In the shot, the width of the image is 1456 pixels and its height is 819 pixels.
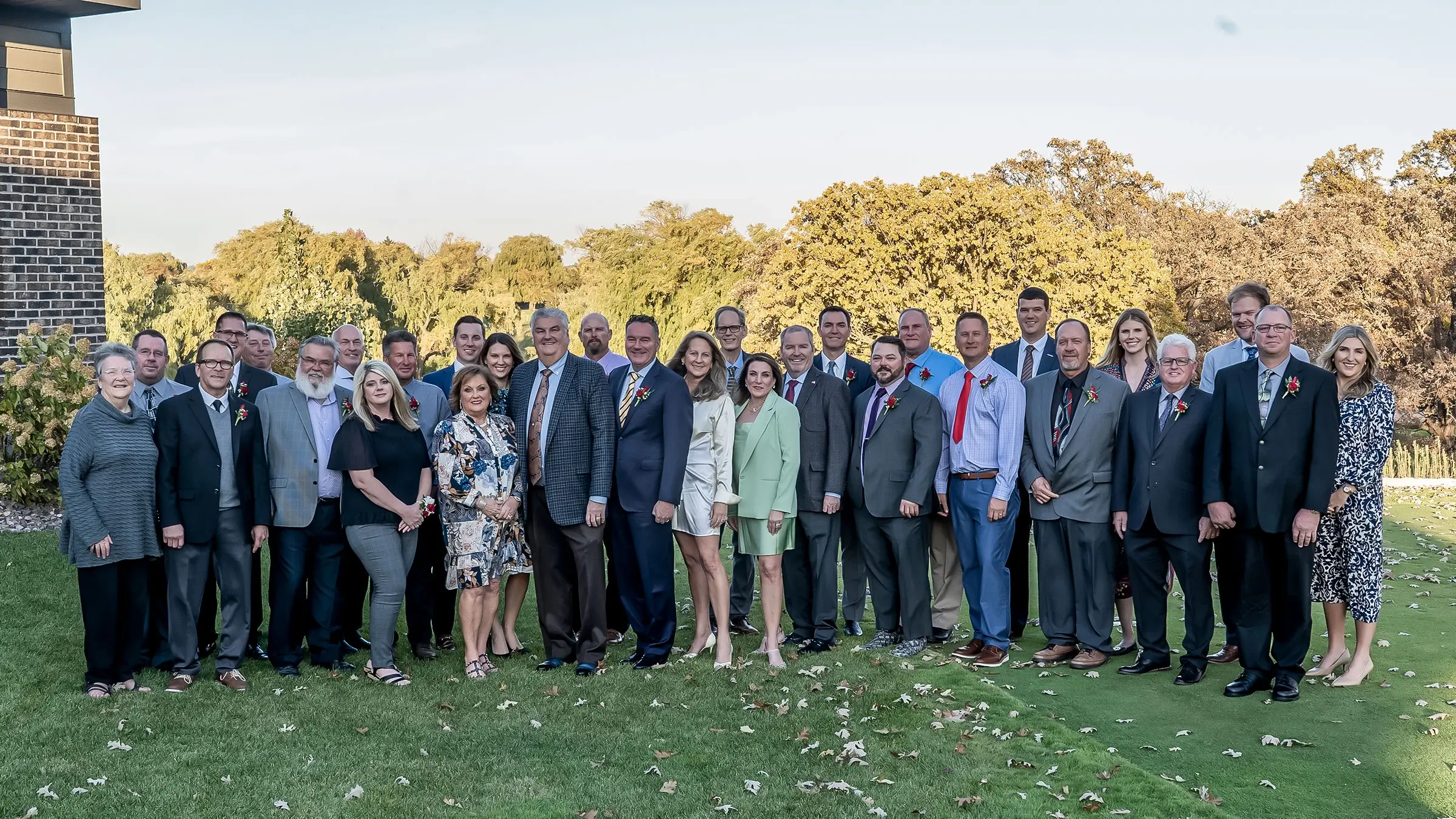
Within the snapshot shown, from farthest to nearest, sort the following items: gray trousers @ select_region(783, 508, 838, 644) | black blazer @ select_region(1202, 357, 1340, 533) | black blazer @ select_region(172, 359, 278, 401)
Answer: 1. gray trousers @ select_region(783, 508, 838, 644)
2. black blazer @ select_region(172, 359, 278, 401)
3. black blazer @ select_region(1202, 357, 1340, 533)

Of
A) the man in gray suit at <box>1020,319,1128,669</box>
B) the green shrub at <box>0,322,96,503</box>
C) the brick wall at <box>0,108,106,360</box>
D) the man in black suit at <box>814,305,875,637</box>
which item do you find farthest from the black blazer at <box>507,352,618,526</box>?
the brick wall at <box>0,108,106,360</box>

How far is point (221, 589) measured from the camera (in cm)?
673

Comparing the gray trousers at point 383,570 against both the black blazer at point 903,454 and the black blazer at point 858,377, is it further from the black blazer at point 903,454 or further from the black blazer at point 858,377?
the black blazer at point 858,377

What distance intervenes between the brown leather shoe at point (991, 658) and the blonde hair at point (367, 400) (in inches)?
145

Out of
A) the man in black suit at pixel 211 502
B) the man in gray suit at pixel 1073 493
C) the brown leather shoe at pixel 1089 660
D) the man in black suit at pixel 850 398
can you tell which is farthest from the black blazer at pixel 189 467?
the brown leather shoe at pixel 1089 660

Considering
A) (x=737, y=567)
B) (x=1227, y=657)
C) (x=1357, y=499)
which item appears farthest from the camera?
(x=737, y=567)

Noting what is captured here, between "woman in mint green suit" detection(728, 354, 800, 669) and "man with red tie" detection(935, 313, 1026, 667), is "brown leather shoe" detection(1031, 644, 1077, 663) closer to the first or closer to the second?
"man with red tie" detection(935, 313, 1026, 667)

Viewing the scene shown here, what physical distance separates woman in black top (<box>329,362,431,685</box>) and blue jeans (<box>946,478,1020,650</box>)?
332 centimetres

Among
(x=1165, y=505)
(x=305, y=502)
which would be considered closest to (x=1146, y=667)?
(x=1165, y=505)

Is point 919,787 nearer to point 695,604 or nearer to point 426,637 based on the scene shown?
point 695,604

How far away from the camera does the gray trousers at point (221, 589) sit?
6633 mm

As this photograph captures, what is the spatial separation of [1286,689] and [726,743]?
3029 mm

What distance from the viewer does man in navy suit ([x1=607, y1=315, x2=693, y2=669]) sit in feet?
23.2

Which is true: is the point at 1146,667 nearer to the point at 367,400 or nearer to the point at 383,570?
the point at 383,570
